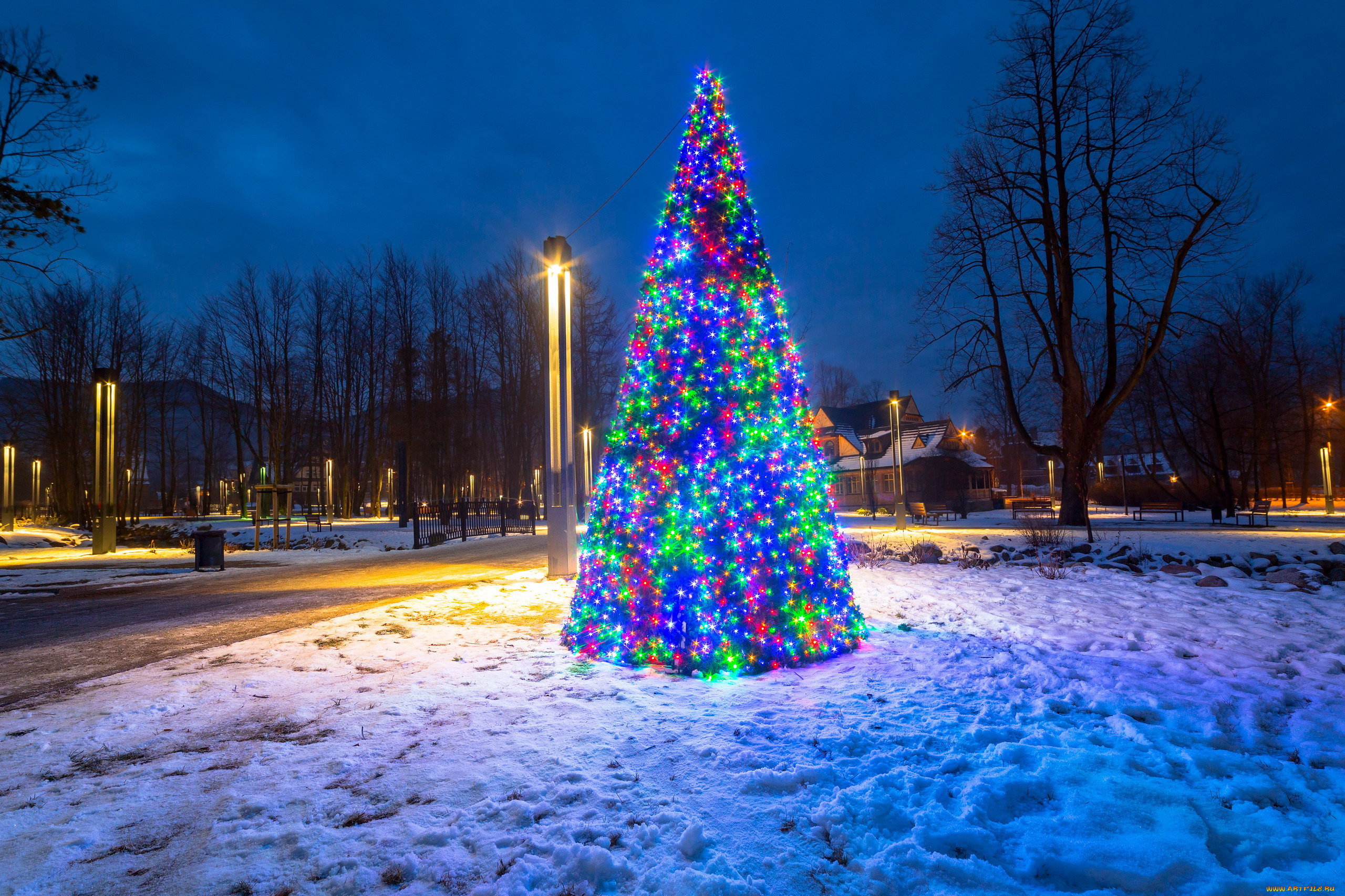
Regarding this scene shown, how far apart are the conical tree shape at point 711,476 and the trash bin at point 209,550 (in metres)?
11.0

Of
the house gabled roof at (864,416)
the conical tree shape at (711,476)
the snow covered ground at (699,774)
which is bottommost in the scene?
the snow covered ground at (699,774)

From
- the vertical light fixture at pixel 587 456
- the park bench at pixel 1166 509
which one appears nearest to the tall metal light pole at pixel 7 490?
the vertical light fixture at pixel 587 456

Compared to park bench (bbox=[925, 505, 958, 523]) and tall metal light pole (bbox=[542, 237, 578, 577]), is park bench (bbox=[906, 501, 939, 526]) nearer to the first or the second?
park bench (bbox=[925, 505, 958, 523])

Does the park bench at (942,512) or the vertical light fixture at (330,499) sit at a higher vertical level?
the vertical light fixture at (330,499)

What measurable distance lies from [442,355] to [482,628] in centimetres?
3119

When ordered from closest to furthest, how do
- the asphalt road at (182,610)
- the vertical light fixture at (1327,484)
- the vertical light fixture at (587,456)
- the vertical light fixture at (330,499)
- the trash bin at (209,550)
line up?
the asphalt road at (182,610)
the trash bin at (209,550)
the vertical light fixture at (1327,484)
the vertical light fixture at (587,456)
the vertical light fixture at (330,499)

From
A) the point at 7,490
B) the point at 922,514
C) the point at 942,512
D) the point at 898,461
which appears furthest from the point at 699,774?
the point at 7,490

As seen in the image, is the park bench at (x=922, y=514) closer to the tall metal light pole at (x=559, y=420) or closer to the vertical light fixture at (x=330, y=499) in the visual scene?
the tall metal light pole at (x=559, y=420)

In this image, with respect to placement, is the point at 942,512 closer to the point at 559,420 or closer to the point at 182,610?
the point at 559,420

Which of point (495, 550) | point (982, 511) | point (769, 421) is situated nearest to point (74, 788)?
point (769, 421)

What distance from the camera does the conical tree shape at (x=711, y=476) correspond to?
4473 millimetres

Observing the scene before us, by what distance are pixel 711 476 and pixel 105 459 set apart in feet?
70.8

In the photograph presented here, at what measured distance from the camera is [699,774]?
284 cm

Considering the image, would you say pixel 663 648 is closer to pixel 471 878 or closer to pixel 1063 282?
pixel 471 878
